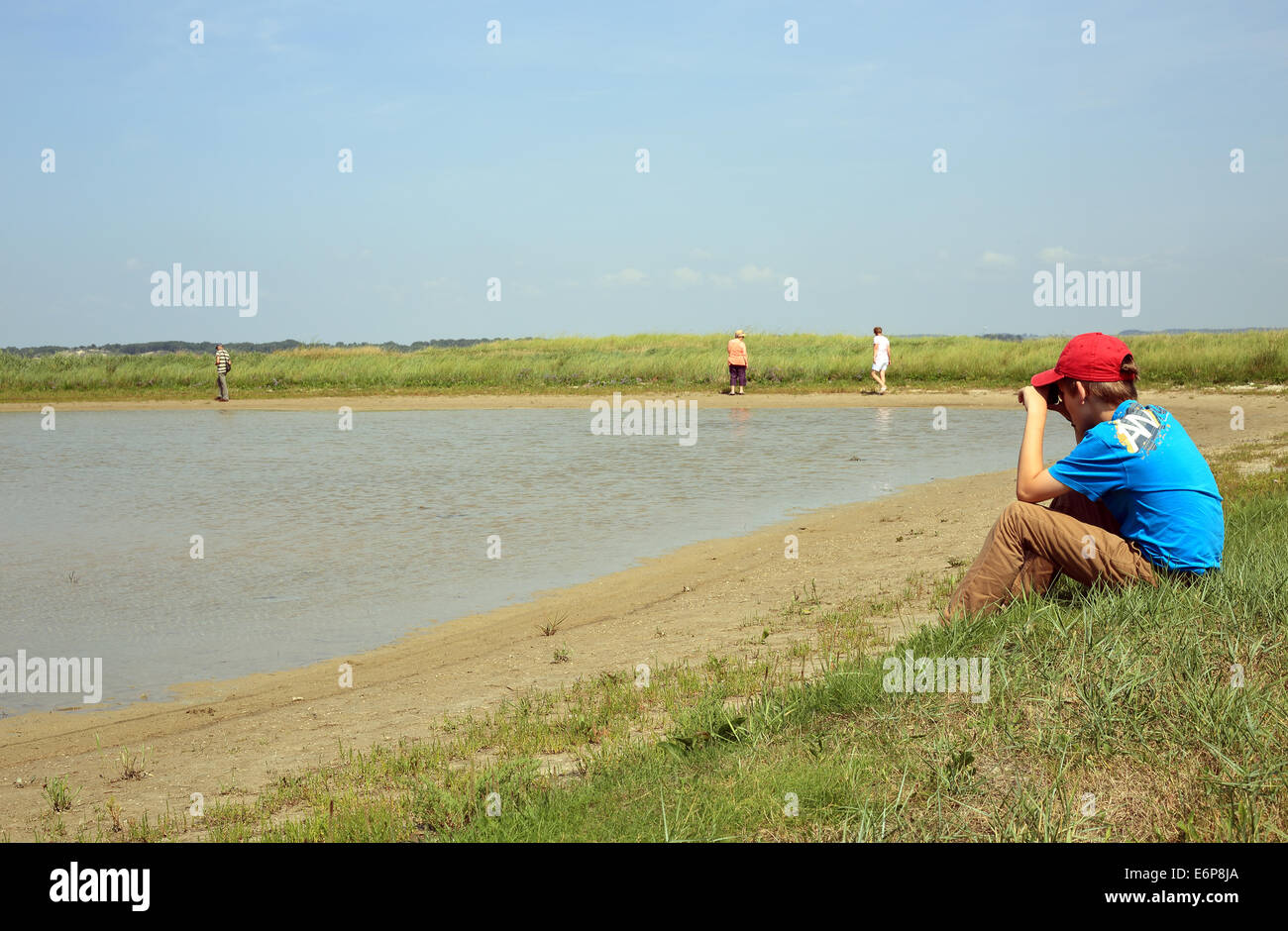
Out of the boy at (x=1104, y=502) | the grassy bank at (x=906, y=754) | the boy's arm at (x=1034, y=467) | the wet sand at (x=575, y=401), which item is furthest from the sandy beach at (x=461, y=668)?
the wet sand at (x=575, y=401)

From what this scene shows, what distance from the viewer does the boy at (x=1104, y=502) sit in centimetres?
487

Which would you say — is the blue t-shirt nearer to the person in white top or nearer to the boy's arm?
the boy's arm

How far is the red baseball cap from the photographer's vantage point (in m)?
5.13

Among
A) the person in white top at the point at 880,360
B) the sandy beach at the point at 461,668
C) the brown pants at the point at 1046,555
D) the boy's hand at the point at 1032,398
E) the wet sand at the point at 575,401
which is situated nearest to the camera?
the brown pants at the point at 1046,555

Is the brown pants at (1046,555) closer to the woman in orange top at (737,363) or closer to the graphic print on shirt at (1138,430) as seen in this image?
the graphic print on shirt at (1138,430)

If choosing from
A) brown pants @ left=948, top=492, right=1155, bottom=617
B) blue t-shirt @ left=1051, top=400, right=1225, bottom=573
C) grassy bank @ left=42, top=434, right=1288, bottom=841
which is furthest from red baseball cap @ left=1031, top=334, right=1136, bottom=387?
grassy bank @ left=42, top=434, right=1288, bottom=841

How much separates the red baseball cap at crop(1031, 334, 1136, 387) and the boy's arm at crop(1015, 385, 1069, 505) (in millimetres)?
240

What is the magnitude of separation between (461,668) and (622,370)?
3518 centimetres

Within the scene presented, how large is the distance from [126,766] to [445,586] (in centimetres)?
440

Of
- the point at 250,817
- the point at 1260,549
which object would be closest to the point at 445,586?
the point at 250,817

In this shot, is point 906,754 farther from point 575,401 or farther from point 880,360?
point 575,401

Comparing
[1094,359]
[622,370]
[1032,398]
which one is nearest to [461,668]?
[1032,398]

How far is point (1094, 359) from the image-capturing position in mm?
5164

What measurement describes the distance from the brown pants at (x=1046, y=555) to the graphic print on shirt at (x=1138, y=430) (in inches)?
19.1
